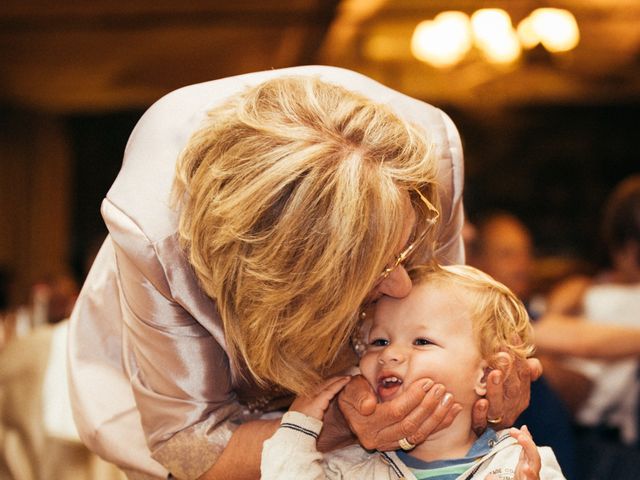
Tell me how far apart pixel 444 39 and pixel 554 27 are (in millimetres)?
811

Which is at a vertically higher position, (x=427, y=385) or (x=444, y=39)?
(x=427, y=385)

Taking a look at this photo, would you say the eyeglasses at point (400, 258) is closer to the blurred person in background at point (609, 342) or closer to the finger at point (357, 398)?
the finger at point (357, 398)

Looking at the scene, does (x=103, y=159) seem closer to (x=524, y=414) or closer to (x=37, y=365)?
(x=37, y=365)

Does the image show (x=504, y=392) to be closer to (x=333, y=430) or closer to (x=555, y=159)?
(x=333, y=430)

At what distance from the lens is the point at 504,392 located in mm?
1873

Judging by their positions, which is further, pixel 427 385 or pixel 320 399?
pixel 320 399

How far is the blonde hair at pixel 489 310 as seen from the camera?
75.2 inches

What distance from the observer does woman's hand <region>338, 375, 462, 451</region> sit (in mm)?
1720

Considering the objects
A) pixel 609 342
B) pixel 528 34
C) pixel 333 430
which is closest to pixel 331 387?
pixel 333 430

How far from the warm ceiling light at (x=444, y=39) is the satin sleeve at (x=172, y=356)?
553 centimetres

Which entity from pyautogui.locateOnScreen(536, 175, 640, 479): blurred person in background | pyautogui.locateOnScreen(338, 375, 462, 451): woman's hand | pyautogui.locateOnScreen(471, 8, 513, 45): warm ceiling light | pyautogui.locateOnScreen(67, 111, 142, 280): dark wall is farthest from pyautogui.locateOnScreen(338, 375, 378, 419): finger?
pyautogui.locateOnScreen(67, 111, 142, 280): dark wall

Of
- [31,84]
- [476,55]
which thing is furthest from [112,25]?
[476,55]

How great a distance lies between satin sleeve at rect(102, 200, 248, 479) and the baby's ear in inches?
20.4

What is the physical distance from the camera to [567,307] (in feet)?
14.5
